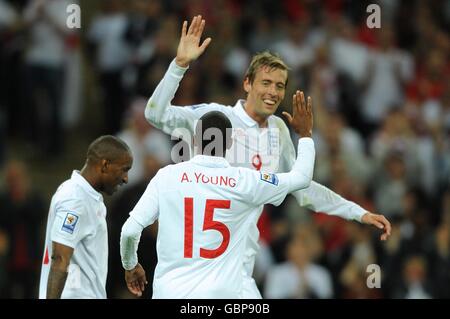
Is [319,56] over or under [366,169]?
over

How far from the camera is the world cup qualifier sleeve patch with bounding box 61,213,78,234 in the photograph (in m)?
8.81

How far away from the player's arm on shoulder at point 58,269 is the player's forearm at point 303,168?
1576mm

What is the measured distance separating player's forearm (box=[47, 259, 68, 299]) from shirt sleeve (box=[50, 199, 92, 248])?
172mm

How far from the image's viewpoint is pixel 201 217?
8.83 m

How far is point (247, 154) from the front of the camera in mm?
9945

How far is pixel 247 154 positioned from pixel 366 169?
6.21 m

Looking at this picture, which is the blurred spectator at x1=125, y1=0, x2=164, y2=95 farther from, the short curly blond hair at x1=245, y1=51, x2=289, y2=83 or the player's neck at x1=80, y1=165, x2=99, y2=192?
the player's neck at x1=80, y1=165, x2=99, y2=192

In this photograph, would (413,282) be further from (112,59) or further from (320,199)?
(112,59)

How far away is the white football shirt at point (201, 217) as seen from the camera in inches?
348

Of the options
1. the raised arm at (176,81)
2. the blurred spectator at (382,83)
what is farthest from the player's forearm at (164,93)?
the blurred spectator at (382,83)

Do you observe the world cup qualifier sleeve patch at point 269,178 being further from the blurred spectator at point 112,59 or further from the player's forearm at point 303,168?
the blurred spectator at point 112,59

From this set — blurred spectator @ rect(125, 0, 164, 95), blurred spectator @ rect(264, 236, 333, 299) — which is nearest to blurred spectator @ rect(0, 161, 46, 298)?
blurred spectator @ rect(125, 0, 164, 95)
